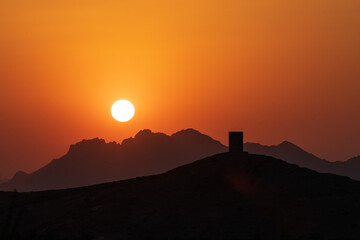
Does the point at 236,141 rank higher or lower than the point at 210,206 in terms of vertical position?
higher

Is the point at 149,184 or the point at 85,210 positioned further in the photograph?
the point at 149,184

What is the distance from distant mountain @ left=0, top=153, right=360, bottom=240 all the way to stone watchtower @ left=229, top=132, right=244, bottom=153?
3.50 ft

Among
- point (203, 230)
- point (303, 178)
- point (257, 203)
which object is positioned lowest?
point (203, 230)

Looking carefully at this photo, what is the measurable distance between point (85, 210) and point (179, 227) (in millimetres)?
7893

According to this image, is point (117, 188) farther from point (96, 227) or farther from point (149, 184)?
point (96, 227)

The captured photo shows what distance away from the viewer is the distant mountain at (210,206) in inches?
1433

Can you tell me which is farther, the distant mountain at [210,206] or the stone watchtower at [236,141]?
the stone watchtower at [236,141]

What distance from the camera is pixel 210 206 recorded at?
39.8 m

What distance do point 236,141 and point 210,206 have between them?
29.9 feet

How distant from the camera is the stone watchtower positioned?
47219 millimetres

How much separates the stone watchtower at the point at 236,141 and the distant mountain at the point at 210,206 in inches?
41.9

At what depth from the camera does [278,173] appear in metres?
44.6

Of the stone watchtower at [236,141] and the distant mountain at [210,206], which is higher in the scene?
the stone watchtower at [236,141]

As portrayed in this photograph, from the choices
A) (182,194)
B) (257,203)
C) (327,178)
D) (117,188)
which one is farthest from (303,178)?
(117,188)
